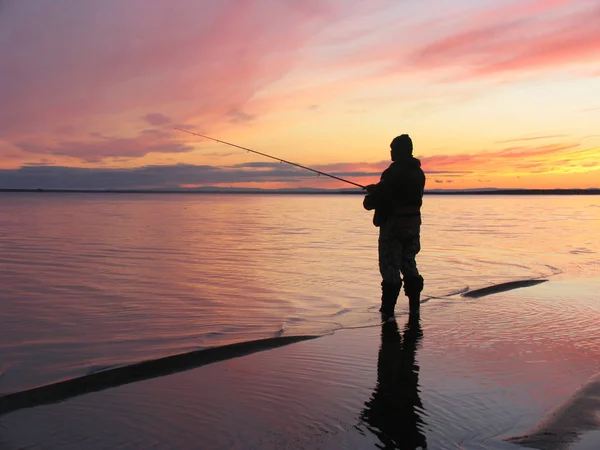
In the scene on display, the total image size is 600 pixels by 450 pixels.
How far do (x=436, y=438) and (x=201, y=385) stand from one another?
1.87 metres

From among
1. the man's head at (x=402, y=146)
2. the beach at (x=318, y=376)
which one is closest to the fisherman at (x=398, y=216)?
the man's head at (x=402, y=146)

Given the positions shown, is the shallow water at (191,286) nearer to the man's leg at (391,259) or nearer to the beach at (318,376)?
the beach at (318,376)

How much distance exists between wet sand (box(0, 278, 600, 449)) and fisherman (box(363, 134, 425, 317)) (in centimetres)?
88

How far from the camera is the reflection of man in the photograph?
11.6 ft

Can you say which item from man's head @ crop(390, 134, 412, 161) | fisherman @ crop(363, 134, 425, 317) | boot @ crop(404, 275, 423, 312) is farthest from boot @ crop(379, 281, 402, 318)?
man's head @ crop(390, 134, 412, 161)

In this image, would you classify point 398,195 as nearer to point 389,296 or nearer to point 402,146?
point 402,146

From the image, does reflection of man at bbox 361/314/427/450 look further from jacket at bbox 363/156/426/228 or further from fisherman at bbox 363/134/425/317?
jacket at bbox 363/156/426/228

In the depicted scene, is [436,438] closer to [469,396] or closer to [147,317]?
[469,396]

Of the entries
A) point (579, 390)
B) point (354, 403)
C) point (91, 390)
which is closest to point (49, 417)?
point (91, 390)

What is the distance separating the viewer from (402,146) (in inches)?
281

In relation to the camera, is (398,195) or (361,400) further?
(398,195)

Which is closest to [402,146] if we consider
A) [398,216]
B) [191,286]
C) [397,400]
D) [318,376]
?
[398,216]

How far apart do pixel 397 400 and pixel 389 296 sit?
2987mm

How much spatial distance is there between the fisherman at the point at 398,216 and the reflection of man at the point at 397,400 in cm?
109
